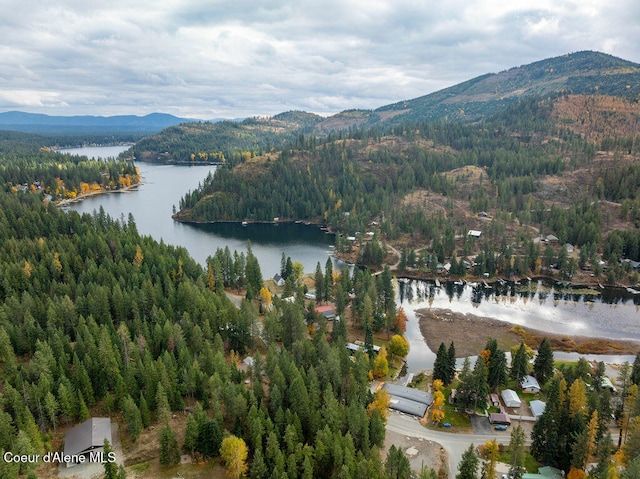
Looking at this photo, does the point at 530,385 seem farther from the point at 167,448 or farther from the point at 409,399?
the point at 167,448

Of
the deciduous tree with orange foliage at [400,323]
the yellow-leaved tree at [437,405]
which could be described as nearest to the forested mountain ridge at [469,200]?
the deciduous tree with orange foliage at [400,323]

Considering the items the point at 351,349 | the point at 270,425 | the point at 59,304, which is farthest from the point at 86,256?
the point at 270,425

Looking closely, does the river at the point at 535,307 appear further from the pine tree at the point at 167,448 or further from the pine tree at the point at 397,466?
the pine tree at the point at 167,448

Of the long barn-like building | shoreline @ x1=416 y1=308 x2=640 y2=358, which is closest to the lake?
shoreline @ x1=416 y1=308 x2=640 y2=358

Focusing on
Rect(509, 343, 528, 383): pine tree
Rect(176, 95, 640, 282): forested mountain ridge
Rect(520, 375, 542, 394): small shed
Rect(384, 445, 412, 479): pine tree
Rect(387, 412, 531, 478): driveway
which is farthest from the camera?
Rect(176, 95, 640, 282): forested mountain ridge

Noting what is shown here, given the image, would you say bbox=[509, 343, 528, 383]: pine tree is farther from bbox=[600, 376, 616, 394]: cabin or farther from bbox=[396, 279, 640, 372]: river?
bbox=[396, 279, 640, 372]: river

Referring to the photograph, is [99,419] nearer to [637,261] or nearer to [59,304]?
[59,304]

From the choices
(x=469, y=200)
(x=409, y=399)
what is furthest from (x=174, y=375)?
(x=469, y=200)
